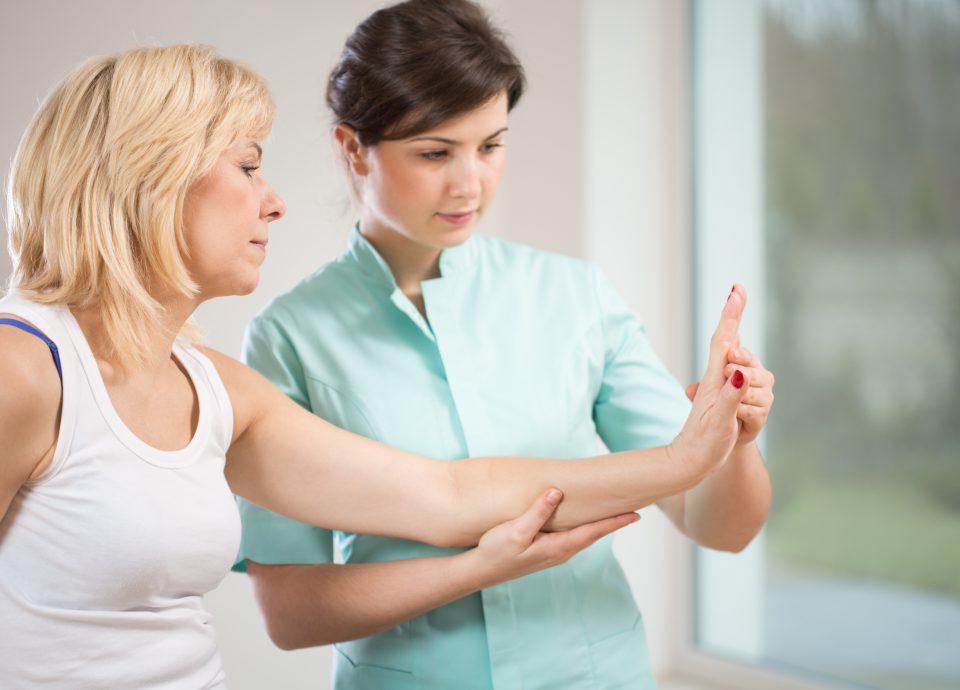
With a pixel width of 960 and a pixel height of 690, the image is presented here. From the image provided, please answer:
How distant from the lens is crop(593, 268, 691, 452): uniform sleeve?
1504 mm

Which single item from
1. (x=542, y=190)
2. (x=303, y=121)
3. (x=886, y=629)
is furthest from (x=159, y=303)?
(x=886, y=629)

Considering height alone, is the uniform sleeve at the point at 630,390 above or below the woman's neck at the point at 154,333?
below

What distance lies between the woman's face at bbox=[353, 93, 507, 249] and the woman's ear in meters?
0.02

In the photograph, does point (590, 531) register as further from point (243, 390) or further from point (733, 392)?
point (243, 390)

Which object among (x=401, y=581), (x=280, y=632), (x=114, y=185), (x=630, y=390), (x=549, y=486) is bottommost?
(x=280, y=632)

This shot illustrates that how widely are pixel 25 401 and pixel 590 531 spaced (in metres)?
0.73

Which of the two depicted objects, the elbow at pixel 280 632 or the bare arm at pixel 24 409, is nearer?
the bare arm at pixel 24 409

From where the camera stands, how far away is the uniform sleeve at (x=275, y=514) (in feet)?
4.77

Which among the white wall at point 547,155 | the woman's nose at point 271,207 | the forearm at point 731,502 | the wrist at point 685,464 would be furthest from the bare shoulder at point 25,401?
the white wall at point 547,155

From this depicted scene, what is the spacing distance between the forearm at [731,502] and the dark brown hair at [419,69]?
623mm

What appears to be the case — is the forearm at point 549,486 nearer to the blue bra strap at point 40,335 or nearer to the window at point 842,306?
the blue bra strap at point 40,335

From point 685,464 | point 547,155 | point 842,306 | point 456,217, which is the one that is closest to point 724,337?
point 685,464

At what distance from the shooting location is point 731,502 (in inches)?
55.9

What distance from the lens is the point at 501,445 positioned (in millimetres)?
1452
